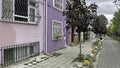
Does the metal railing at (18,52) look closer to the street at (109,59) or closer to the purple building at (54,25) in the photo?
the purple building at (54,25)

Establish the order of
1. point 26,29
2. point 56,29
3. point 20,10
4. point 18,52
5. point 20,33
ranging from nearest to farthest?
point 20,33 < point 18,52 < point 20,10 < point 26,29 < point 56,29

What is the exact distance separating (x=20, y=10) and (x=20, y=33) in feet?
4.43

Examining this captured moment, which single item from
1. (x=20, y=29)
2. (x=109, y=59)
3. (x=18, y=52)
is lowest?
(x=109, y=59)

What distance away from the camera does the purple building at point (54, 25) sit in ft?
63.6

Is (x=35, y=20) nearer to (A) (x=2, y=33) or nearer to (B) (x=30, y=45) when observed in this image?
(B) (x=30, y=45)

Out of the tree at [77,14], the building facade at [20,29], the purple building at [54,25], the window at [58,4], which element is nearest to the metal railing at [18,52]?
the building facade at [20,29]

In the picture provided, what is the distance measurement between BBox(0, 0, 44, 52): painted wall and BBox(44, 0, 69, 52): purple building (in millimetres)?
1734

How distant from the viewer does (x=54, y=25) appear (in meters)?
22.0

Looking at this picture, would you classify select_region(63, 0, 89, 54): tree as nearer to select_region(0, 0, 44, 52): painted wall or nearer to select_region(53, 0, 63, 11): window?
select_region(0, 0, 44, 52): painted wall

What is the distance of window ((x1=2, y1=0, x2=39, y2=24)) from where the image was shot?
12.2 meters

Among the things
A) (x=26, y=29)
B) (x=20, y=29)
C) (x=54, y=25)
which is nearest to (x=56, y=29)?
(x=54, y=25)

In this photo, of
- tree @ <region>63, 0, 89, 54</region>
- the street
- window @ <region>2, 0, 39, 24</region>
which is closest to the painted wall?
window @ <region>2, 0, 39, 24</region>

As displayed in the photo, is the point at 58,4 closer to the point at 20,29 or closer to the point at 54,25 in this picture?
the point at 54,25

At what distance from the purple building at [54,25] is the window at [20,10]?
115 inches
